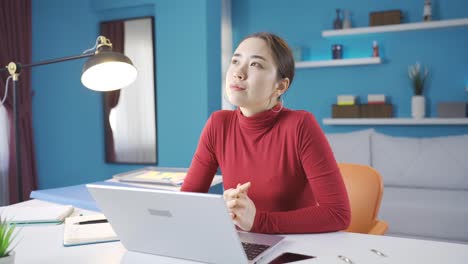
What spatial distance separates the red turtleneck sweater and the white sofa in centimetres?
195

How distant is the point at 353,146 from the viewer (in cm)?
389

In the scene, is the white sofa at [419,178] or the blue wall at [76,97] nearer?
the white sofa at [419,178]

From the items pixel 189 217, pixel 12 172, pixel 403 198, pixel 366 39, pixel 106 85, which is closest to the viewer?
pixel 189 217

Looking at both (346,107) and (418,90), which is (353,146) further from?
(418,90)

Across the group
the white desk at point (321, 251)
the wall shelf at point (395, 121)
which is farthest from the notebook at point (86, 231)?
the wall shelf at point (395, 121)

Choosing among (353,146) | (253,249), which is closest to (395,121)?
(353,146)

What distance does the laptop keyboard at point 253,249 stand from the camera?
0.98 metres

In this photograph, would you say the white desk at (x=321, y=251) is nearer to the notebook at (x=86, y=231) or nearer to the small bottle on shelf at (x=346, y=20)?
the notebook at (x=86, y=231)

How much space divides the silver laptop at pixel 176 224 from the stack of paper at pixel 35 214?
0.41m

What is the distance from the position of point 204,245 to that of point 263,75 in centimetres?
61

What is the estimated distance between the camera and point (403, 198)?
3.26 m

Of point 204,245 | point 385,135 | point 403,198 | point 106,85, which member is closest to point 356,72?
point 385,135

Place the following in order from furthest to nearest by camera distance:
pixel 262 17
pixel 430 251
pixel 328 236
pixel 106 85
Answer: pixel 262 17 → pixel 106 85 → pixel 328 236 → pixel 430 251

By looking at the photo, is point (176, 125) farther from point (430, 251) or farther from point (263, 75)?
point (430, 251)
